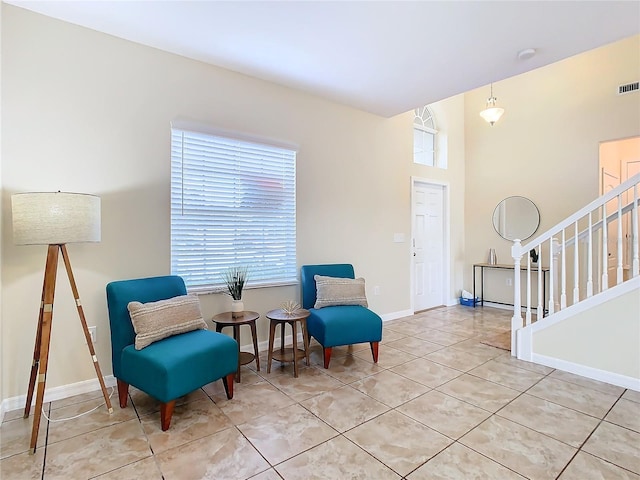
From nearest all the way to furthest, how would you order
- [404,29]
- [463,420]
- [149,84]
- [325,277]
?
1. [463,420]
2. [404,29]
3. [149,84]
4. [325,277]

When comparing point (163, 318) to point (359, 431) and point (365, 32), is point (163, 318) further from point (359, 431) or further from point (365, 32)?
point (365, 32)

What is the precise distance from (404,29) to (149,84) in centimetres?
209

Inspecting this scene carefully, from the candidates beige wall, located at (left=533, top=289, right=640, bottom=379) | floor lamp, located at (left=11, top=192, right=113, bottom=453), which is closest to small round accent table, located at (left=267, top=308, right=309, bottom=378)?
floor lamp, located at (left=11, top=192, right=113, bottom=453)

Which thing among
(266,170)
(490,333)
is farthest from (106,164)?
(490,333)

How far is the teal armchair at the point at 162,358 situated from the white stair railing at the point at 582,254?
9.01ft

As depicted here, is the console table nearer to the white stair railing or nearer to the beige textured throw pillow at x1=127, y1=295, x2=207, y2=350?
the white stair railing

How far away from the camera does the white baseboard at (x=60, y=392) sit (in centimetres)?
225

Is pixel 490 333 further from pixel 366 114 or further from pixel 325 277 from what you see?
pixel 366 114

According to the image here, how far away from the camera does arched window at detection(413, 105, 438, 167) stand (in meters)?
5.07

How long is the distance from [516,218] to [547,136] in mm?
1237

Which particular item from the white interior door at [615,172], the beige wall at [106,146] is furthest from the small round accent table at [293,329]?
the white interior door at [615,172]

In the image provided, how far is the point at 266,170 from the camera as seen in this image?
3422 millimetres

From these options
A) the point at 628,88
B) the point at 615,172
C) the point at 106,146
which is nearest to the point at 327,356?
the point at 106,146

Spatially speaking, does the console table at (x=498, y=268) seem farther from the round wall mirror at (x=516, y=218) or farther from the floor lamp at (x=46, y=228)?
the floor lamp at (x=46, y=228)
